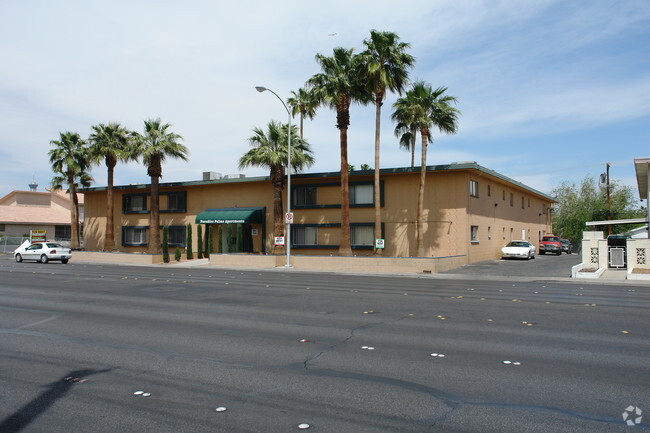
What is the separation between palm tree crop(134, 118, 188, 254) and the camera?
3825 centimetres

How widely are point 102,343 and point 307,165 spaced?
28.2m

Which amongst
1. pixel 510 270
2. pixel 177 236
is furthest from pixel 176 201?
pixel 510 270

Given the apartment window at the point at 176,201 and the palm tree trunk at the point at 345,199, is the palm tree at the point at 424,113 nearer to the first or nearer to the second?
the palm tree trunk at the point at 345,199

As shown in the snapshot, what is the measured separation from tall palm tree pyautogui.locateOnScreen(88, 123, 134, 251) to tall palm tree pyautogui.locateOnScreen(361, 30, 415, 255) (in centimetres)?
2055

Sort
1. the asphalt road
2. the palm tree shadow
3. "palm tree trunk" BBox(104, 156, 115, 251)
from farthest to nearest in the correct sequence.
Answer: "palm tree trunk" BBox(104, 156, 115, 251) → the asphalt road → the palm tree shadow

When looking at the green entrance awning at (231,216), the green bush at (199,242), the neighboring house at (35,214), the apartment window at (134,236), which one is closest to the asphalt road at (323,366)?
the green entrance awning at (231,216)

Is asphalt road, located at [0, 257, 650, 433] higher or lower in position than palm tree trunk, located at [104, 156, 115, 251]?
lower

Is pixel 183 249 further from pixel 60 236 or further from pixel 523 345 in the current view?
pixel 523 345

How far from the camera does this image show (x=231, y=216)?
38.0m

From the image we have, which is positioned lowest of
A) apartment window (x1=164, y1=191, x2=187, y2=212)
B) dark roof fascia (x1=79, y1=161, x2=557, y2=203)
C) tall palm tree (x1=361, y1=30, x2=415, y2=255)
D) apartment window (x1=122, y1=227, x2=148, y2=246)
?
apartment window (x1=122, y1=227, x2=148, y2=246)

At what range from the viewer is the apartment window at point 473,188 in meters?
32.4

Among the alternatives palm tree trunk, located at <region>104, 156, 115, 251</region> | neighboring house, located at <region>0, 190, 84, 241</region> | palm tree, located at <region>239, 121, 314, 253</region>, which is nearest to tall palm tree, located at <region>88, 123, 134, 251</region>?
palm tree trunk, located at <region>104, 156, 115, 251</region>

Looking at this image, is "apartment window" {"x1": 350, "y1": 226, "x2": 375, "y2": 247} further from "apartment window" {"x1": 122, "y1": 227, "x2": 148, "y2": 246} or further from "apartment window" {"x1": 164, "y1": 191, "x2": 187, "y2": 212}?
"apartment window" {"x1": 122, "y1": 227, "x2": 148, "y2": 246}

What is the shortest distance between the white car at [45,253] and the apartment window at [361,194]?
20223 millimetres
